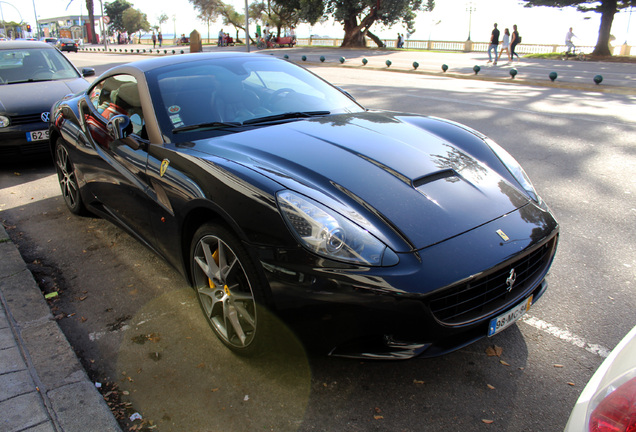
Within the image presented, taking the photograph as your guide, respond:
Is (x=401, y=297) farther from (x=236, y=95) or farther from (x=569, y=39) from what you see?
(x=569, y=39)

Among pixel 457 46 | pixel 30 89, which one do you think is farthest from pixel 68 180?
pixel 457 46

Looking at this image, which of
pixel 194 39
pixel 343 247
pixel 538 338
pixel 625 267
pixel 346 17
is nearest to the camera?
pixel 343 247

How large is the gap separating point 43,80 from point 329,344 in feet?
23.1

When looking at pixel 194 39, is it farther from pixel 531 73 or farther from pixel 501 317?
pixel 501 317

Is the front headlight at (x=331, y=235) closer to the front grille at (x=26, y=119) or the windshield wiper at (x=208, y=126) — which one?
the windshield wiper at (x=208, y=126)

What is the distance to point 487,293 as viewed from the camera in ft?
7.54

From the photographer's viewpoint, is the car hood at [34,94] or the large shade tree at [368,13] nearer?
the car hood at [34,94]

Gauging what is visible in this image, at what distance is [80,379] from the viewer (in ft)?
8.36

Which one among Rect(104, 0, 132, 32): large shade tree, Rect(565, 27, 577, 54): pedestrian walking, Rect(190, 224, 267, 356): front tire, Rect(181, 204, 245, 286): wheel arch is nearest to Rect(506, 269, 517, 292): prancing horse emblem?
Rect(190, 224, 267, 356): front tire

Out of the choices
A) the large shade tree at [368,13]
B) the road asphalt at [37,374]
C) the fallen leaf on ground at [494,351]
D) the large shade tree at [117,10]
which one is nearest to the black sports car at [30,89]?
the road asphalt at [37,374]

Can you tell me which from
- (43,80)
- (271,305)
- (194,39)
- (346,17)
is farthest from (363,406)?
(346,17)

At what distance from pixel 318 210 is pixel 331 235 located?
0.16 metres

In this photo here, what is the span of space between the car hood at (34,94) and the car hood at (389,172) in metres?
4.58

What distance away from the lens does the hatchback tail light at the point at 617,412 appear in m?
1.28
